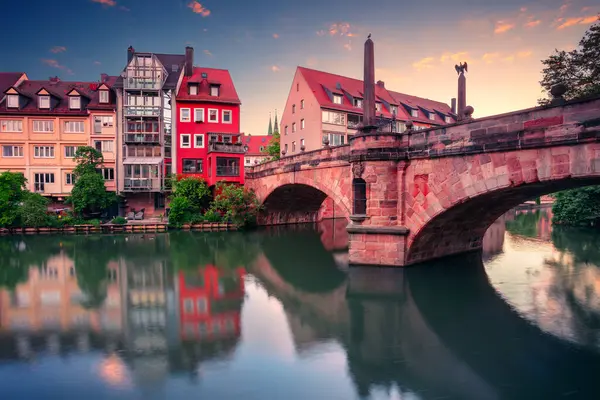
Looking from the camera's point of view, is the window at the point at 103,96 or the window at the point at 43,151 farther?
the window at the point at 103,96

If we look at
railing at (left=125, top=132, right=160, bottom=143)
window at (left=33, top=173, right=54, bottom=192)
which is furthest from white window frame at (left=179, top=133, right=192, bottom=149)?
window at (left=33, top=173, right=54, bottom=192)

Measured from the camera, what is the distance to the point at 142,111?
3272 centimetres

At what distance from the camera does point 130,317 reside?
10.4 m

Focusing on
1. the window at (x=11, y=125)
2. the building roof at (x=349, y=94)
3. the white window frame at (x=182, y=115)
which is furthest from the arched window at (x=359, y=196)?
the window at (x=11, y=125)

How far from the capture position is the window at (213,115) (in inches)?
1324

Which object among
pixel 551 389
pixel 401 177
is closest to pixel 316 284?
pixel 401 177

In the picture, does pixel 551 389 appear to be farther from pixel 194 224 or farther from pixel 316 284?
pixel 194 224

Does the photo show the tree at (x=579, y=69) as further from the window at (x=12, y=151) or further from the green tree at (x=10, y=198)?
the window at (x=12, y=151)

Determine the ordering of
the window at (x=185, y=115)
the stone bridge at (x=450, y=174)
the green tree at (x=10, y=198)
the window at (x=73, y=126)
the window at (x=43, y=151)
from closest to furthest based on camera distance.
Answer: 1. the stone bridge at (x=450, y=174)
2. the green tree at (x=10, y=198)
3. the window at (x=43, y=151)
4. the window at (x=185, y=115)
5. the window at (x=73, y=126)

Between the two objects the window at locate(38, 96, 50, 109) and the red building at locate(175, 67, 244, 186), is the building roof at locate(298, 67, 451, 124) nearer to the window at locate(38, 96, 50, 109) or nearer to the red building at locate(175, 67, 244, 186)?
the red building at locate(175, 67, 244, 186)

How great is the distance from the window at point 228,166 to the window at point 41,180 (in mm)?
15051

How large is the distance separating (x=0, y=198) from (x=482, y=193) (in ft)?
97.6

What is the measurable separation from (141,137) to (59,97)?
28.5ft

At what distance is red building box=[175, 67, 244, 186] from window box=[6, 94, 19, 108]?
1352 cm
